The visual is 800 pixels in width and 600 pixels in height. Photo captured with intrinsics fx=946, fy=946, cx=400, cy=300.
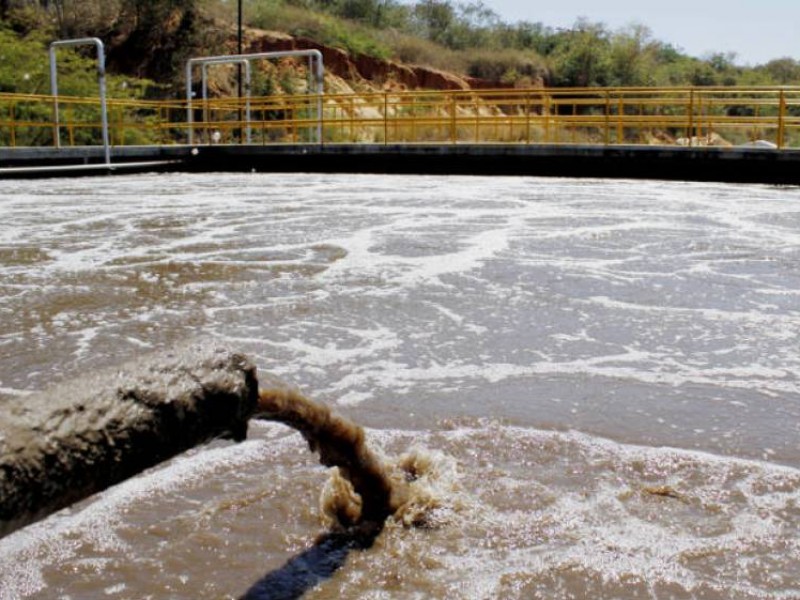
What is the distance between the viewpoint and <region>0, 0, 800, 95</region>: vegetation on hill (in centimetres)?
3456

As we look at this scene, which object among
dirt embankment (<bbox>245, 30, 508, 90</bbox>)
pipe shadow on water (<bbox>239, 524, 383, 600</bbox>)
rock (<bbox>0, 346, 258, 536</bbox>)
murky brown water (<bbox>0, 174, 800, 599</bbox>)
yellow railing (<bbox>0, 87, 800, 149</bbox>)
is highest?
dirt embankment (<bbox>245, 30, 508, 90</bbox>)

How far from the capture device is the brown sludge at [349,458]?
89.8 inches

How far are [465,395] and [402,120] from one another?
50.7ft

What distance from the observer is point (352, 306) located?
545cm

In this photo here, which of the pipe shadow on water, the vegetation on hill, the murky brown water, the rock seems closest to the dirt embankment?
the vegetation on hill

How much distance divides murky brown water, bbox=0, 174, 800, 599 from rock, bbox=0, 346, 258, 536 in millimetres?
600

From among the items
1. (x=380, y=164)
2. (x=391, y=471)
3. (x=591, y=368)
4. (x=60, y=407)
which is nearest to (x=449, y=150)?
(x=380, y=164)

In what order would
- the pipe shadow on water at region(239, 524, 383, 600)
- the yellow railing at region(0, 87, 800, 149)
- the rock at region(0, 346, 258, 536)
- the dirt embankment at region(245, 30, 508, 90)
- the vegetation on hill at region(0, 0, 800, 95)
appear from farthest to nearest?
the dirt embankment at region(245, 30, 508, 90) → the vegetation on hill at region(0, 0, 800, 95) → the yellow railing at region(0, 87, 800, 149) → the pipe shadow on water at region(239, 524, 383, 600) → the rock at region(0, 346, 258, 536)

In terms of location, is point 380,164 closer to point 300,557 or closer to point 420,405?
point 420,405

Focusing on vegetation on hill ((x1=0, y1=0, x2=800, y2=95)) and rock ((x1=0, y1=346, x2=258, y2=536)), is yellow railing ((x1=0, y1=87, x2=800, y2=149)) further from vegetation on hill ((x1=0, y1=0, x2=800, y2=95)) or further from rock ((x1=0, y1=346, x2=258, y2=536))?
rock ((x1=0, y1=346, x2=258, y2=536))

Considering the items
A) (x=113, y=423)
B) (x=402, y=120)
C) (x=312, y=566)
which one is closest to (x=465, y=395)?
(x=312, y=566)

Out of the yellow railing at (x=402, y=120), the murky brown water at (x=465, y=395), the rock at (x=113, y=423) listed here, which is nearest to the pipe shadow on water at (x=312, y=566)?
the murky brown water at (x=465, y=395)

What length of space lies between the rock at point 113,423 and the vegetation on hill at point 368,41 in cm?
2517

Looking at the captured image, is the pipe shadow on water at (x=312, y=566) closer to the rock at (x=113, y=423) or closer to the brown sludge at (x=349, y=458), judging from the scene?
the brown sludge at (x=349, y=458)
